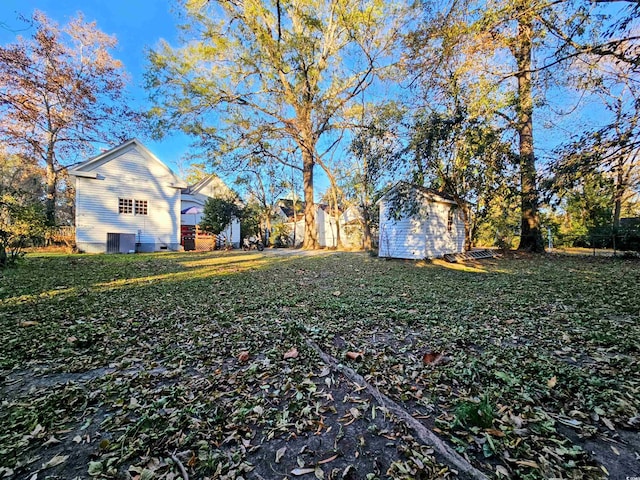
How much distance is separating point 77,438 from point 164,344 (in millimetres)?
1236

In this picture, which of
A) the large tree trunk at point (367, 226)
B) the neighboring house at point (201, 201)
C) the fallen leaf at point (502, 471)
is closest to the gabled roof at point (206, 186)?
the neighboring house at point (201, 201)

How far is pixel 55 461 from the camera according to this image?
48.6 inches

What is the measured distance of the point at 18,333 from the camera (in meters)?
2.74

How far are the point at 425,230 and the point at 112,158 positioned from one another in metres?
14.8

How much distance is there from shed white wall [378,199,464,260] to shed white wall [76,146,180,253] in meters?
11.3

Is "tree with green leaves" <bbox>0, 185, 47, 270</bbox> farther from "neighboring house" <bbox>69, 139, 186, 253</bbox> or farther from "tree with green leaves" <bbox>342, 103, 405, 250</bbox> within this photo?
"tree with green leaves" <bbox>342, 103, 405, 250</bbox>

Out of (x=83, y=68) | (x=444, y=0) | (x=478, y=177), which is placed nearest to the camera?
(x=444, y=0)

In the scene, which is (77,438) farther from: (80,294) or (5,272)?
(5,272)

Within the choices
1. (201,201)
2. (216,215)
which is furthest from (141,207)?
(201,201)

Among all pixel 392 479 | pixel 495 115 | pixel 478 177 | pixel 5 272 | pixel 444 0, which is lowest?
pixel 392 479

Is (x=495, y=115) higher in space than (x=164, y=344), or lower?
higher

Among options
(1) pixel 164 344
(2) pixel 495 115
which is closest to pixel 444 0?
(2) pixel 495 115

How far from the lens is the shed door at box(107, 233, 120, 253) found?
13344 mm

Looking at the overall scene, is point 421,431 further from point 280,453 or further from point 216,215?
point 216,215
